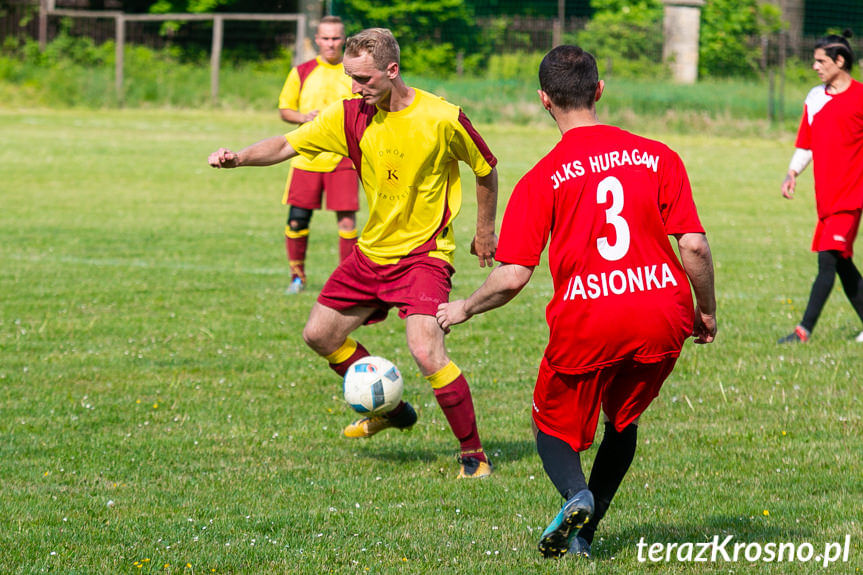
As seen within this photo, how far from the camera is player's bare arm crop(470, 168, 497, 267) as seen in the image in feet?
19.5

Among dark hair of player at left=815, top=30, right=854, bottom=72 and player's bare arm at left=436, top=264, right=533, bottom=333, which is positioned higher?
dark hair of player at left=815, top=30, right=854, bottom=72

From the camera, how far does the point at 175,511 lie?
5.29m

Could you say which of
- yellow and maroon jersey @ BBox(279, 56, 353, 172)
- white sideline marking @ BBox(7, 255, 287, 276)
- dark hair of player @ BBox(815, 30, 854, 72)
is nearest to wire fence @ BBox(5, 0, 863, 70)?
white sideline marking @ BBox(7, 255, 287, 276)

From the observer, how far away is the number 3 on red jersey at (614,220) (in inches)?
165

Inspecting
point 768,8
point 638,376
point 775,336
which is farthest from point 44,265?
point 768,8

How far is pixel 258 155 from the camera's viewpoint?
19.9ft

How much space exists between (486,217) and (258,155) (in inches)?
47.2

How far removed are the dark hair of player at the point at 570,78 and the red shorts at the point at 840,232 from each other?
17.4 feet

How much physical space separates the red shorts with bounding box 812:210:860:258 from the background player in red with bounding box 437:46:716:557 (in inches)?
200

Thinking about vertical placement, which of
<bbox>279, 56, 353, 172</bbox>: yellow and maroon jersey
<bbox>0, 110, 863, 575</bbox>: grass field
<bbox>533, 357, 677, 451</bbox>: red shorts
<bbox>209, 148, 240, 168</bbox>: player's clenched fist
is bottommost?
<bbox>0, 110, 863, 575</bbox>: grass field

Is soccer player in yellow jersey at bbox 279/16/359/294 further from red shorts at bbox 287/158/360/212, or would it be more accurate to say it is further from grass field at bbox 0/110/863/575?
grass field at bbox 0/110/863/575

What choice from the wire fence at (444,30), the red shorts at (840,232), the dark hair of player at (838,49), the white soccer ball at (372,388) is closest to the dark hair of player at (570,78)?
the white soccer ball at (372,388)

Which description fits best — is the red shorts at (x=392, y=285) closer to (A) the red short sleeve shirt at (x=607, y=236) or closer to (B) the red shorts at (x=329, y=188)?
(A) the red short sleeve shirt at (x=607, y=236)

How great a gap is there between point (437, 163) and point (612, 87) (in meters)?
26.0
